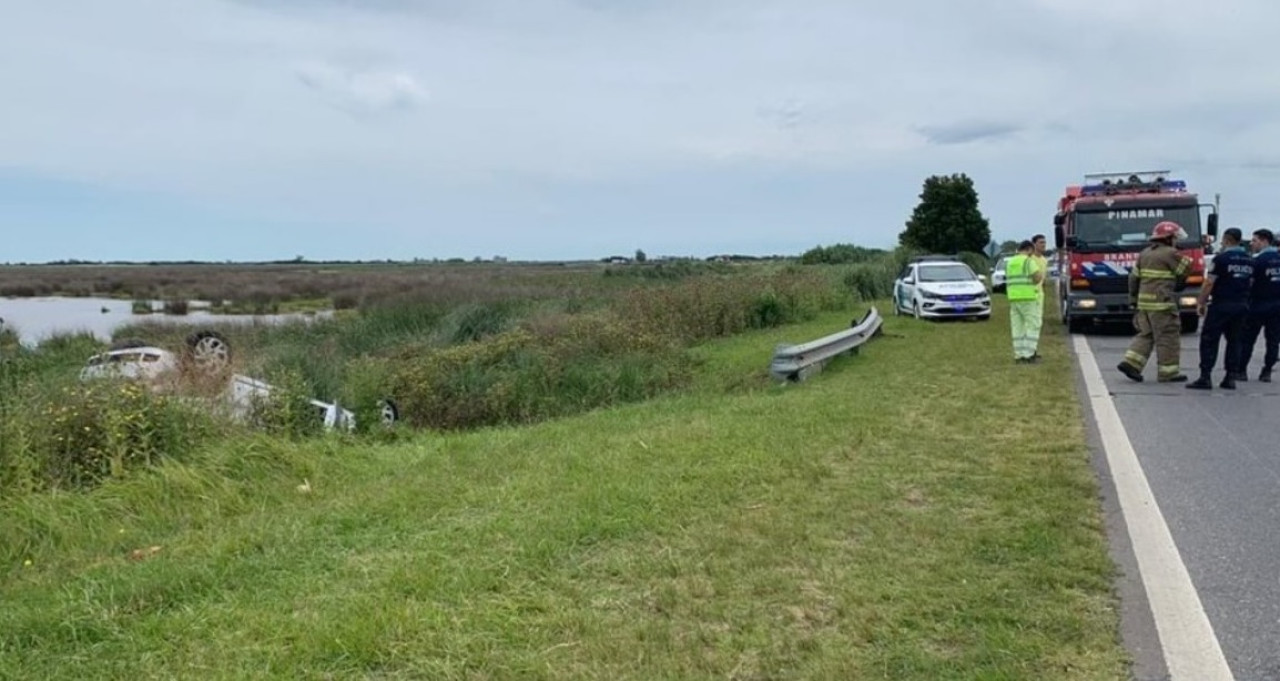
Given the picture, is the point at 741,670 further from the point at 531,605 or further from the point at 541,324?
the point at 541,324

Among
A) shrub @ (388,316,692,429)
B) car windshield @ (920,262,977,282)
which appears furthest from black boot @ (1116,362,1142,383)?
car windshield @ (920,262,977,282)

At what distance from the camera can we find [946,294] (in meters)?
21.2

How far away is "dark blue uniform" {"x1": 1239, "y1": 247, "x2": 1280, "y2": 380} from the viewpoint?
36.9 ft

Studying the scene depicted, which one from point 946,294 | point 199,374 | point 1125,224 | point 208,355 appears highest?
point 1125,224

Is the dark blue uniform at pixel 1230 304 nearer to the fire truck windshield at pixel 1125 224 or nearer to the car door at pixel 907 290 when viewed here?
the fire truck windshield at pixel 1125 224

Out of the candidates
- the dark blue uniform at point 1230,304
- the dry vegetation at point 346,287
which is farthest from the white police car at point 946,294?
the dry vegetation at point 346,287

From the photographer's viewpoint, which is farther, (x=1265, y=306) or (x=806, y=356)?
(x=806, y=356)

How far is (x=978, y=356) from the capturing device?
1366 cm

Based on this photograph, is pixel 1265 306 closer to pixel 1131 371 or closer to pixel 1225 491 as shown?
pixel 1131 371

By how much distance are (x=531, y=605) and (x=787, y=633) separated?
1092 millimetres

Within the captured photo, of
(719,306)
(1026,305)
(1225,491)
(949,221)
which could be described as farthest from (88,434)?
(949,221)

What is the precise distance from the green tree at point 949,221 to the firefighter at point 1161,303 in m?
53.1

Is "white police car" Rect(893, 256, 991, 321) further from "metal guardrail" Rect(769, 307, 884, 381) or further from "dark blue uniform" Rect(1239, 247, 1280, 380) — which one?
"dark blue uniform" Rect(1239, 247, 1280, 380)

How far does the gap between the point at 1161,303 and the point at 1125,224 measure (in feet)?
22.5
